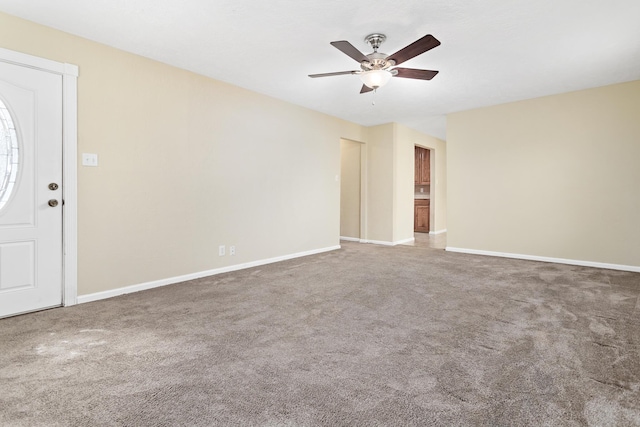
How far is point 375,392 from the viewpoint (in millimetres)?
1585

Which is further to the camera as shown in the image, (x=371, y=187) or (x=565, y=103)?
(x=371, y=187)

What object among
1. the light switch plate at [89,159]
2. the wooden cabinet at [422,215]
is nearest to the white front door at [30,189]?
the light switch plate at [89,159]

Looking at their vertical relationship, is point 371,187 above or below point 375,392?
above

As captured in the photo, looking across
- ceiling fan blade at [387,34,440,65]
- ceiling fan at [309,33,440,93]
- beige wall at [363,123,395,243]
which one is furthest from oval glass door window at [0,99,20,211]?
beige wall at [363,123,395,243]

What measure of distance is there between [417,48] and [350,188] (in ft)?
14.9

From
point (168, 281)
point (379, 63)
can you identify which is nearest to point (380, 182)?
point (379, 63)

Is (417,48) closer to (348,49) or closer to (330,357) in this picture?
(348,49)

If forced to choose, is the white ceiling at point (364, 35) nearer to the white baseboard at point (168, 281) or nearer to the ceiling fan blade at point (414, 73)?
the ceiling fan blade at point (414, 73)

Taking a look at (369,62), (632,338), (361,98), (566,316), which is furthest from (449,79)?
(632,338)

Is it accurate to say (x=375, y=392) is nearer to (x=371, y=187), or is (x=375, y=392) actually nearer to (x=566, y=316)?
(x=566, y=316)

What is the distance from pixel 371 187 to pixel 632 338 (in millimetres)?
4861

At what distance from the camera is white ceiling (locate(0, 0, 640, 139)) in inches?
99.0

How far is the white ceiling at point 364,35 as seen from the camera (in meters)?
2.52

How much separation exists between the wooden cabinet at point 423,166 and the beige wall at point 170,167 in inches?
169
